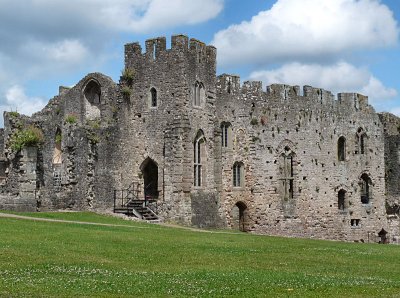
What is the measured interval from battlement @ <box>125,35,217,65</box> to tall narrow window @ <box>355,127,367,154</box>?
48.4ft

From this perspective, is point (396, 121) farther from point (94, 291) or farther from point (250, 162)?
point (94, 291)

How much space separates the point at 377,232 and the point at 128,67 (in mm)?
23183

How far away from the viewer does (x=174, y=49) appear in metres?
43.6

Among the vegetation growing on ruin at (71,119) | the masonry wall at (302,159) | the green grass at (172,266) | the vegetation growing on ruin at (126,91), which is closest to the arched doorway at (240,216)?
the masonry wall at (302,159)

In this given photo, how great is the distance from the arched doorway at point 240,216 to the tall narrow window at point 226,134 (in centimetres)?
406

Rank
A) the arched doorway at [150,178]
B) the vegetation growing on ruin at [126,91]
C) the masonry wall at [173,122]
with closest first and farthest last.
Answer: the masonry wall at [173,122], the arched doorway at [150,178], the vegetation growing on ruin at [126,91]

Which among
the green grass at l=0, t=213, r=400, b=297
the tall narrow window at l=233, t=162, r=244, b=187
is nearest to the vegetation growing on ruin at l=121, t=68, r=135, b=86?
the tall narrow window at l=233, t=162, r=244, b=187

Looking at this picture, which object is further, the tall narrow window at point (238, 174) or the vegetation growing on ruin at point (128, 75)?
the tall narrow window at point (238, 174)

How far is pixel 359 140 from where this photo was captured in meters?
54.8

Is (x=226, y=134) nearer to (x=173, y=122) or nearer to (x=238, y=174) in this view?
(x=238, y=174)

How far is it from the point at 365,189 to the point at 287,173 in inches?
356

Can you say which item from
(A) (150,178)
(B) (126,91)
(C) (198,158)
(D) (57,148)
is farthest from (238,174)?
(D) (57,148)

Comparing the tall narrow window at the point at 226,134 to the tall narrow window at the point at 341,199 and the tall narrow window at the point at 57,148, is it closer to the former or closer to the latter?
the tall narrow window at the point at 341,199

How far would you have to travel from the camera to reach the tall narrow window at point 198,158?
4384 cm
